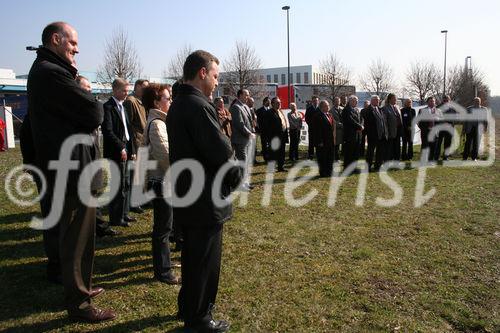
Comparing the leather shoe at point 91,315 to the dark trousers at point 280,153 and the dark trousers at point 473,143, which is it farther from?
the dark trousers at point 473,143

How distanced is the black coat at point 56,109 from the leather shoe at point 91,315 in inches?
39.4

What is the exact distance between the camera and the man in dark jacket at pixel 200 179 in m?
3.08

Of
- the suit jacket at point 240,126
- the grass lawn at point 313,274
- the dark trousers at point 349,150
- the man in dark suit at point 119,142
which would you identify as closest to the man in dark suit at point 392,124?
the dark trousers at point 349,150

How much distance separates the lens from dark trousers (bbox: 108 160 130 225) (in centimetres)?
624

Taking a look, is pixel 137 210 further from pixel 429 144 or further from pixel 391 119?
pixel 429 144

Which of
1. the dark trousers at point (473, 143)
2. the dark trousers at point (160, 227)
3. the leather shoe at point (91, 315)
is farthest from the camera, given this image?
the dark trousers at point (473, 143)

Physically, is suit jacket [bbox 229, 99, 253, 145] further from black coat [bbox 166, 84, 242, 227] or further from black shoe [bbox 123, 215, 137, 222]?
black coat [bbox 166, 84, 242, 227]

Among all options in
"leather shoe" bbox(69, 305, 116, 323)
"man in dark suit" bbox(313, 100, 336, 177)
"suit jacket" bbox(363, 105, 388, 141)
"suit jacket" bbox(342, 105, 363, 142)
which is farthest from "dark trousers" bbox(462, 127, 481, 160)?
"leather shoe" bbox(69, 305, 116, 323)

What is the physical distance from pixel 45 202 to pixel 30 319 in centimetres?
100

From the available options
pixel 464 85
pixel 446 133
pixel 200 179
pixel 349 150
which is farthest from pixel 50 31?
pixel 464 85

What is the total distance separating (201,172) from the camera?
3.17 metres

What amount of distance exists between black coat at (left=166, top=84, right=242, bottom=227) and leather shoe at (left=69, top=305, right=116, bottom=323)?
44.7 inches

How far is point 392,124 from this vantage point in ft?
41.6

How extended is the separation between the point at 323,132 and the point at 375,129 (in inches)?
67.6
